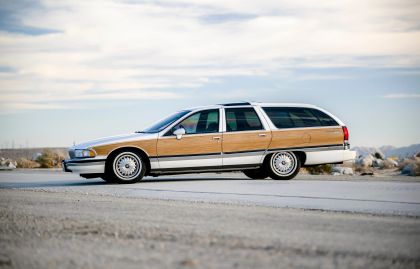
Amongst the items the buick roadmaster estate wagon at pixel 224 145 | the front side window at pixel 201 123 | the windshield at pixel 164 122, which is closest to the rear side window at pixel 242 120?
the buick roadmaster estate wagon at pixel 224 145

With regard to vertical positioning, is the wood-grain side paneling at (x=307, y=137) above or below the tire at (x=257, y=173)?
above

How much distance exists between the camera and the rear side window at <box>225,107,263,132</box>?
1458 cm

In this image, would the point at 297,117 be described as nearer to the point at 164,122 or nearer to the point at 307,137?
the point at 307,137

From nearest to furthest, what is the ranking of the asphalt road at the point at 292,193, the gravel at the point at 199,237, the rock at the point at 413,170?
the gravel at the point at 199,237, the asphalt road at the point at 292,193, the rock at the point at 413,170

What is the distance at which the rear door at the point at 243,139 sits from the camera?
14.4 meters

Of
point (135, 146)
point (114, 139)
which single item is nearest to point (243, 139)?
point (135, 146)

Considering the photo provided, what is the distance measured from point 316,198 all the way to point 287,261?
5.38 metres

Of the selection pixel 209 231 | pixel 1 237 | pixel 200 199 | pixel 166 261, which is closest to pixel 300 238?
pixel 209 231

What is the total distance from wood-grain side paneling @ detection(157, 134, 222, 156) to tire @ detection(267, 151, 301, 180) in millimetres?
1304

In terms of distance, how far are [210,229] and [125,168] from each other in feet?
24.6

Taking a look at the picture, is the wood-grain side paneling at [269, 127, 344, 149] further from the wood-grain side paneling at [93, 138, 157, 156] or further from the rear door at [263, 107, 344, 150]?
the wood-grain side paneling at [93, 138, 157, 156]

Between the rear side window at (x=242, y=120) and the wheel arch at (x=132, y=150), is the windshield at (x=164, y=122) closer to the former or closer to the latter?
the wheel arch at (x=132, y=150)

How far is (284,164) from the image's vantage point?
1472 cm

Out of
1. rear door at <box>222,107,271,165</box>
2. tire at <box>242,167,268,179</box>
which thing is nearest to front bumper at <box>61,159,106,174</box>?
rear door at <box>222,107,271,165</box>
